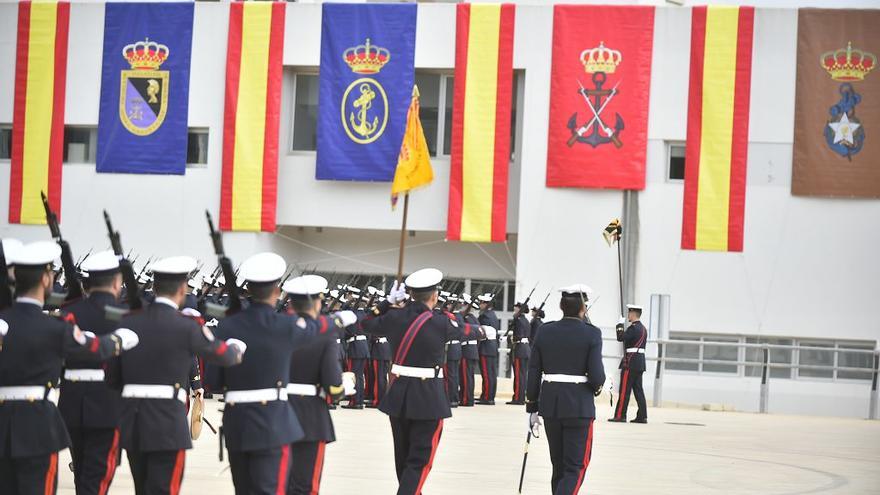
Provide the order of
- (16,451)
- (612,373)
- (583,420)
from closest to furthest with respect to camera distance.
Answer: (16,451), (583,420), (612,373)

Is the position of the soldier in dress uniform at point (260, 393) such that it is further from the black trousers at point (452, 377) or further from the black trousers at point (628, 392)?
the black trousers at point (452, 377)

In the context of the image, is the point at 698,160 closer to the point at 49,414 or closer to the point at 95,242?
the point at 95,242

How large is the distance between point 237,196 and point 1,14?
7.52 meters

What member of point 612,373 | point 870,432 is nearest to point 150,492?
point 870,432

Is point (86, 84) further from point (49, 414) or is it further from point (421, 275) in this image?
point (49, 414)

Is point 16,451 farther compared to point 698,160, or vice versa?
point 698,160

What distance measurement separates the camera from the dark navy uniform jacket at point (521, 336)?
25.6m

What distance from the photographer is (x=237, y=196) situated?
31.7m

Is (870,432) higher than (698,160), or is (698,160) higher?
(698,160)

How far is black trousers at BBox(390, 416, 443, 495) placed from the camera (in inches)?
Answer: 391

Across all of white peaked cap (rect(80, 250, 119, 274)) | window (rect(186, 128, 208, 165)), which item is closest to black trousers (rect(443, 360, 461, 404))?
window (rect(186, 128, 208, 165))

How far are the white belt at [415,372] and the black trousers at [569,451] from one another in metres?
0.98

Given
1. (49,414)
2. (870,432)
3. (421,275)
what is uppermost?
(421,275)

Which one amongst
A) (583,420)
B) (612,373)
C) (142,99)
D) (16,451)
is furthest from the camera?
(142,99)
